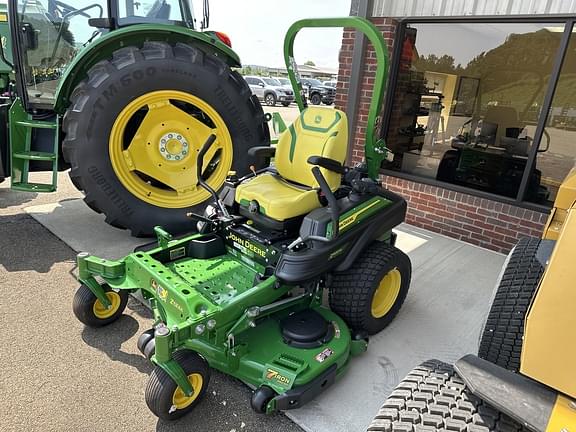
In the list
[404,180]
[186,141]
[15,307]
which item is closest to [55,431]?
[15,307]

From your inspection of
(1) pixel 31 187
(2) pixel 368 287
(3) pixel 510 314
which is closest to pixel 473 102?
(2) pixel 368 287

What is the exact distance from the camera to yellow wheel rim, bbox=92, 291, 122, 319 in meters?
2.61

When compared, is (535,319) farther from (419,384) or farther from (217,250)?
(217,250)

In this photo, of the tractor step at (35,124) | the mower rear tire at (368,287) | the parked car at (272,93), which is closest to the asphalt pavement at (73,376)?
the mower rear tire at (368,287)

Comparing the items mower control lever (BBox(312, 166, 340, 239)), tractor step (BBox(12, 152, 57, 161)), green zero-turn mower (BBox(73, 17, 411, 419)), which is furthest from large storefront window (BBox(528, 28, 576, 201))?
tractor step (BBox(12, 152, 57, 161))

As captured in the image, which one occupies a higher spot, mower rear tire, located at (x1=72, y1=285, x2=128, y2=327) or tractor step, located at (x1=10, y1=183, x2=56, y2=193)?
tractor step, located at (x1=10, y1=183, x2=56, y2=193)

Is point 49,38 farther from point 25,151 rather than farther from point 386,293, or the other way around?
point 386,293

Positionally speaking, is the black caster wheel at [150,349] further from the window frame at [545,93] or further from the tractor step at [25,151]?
the window frame at [545,93]

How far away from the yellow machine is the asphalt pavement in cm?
87

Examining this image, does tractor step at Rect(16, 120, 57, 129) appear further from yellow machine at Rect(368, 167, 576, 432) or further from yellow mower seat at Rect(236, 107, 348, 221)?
yellow machine at Rect(368, 167, 576, 432)

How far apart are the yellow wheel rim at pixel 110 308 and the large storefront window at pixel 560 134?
3.62 meters

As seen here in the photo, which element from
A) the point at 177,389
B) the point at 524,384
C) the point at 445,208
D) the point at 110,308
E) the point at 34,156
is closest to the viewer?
the point at 524,384

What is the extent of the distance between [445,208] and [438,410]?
3.47 m

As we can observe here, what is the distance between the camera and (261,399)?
1969 mm
